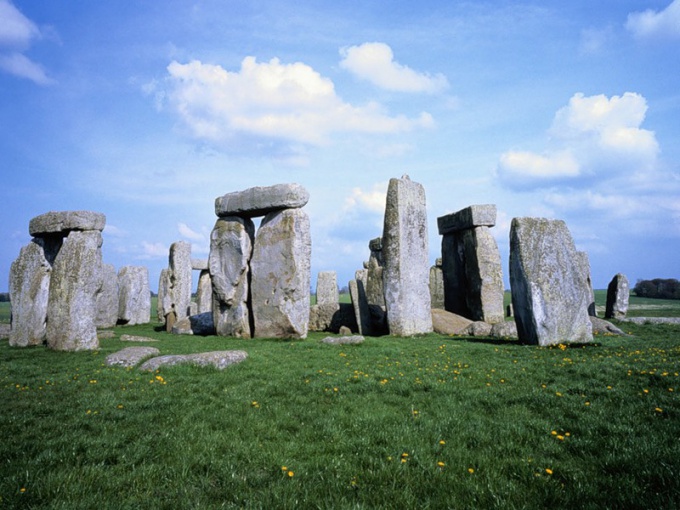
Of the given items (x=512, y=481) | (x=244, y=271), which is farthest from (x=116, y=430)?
(x=244, y=271)

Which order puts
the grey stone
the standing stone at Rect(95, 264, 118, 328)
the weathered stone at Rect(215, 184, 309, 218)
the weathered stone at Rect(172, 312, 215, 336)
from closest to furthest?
1. the grey stone
2. the weathered stone at Rect(215, 184, 309, 218)
3. the weathered stone at Rect(172, 312, 215, 336)
4. the standing stone at Rect(95, 264, 118, 328)

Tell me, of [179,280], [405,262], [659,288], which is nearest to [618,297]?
[405,262]

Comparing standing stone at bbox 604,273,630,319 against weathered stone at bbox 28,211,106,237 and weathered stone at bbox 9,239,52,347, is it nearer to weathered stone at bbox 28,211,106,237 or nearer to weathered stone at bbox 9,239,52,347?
weathered stone at bbox 28,211,106,237

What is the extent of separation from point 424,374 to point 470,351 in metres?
2.95

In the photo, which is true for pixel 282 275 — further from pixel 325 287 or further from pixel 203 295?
pixel 203 295

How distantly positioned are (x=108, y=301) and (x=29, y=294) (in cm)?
892

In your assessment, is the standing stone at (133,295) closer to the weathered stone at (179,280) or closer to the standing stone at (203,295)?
the weathered stone at (179,280)

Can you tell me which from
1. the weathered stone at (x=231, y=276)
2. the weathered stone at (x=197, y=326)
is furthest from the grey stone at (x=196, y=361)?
the weathered stone at (x=197, y=326)

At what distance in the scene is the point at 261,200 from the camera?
15.1 meters

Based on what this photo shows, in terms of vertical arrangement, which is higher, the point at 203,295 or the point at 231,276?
the point at 231,276

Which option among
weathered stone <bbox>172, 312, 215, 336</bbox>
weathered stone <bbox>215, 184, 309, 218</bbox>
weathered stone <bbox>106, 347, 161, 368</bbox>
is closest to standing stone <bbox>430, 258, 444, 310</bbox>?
weathered stone <bbox>215, 184, 309, 218</bbox>

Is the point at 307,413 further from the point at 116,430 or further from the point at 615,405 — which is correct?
the point at 615,405

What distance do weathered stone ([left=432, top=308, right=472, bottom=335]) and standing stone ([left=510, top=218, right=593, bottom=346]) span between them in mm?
4543

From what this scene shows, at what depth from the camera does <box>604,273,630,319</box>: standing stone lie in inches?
818
